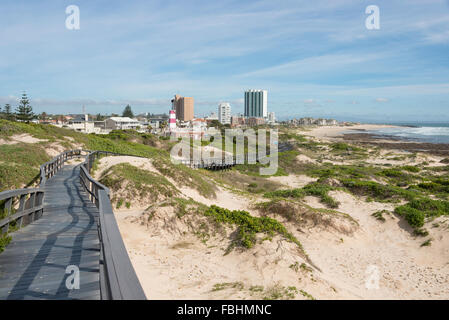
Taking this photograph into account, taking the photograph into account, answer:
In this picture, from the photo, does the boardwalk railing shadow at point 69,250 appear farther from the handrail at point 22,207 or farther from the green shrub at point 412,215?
the green shrub at point 412,215

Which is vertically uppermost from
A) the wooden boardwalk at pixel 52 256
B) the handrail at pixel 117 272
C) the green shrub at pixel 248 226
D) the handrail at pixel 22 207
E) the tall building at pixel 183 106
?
the tall building at pixel 183 106

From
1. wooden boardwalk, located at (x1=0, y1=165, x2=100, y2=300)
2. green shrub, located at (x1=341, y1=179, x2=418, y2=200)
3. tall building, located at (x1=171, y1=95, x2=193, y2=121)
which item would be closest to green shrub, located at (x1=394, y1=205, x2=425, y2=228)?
green shrub, located at (x1=341, y1=179, x2=418, y2=200)

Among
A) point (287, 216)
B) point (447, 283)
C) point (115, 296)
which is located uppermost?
point (115, 296)

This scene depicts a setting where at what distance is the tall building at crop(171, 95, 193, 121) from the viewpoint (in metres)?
173

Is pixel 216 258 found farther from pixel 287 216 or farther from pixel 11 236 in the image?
pixel 287 216

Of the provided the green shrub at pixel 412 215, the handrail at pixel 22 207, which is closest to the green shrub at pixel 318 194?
the green shrub at pixel 412 215

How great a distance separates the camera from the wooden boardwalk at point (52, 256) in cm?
471

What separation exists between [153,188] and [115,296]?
15875 mm

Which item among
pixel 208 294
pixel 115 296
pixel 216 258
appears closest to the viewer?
pixel 115 296

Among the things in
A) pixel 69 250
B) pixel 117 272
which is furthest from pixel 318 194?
pixel 117 272

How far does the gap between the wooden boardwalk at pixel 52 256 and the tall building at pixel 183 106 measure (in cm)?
16626

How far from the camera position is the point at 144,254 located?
1102cm

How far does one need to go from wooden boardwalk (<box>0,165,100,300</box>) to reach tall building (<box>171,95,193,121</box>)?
166m

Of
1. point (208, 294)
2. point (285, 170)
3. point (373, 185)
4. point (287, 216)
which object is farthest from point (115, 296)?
point (285, 170)
